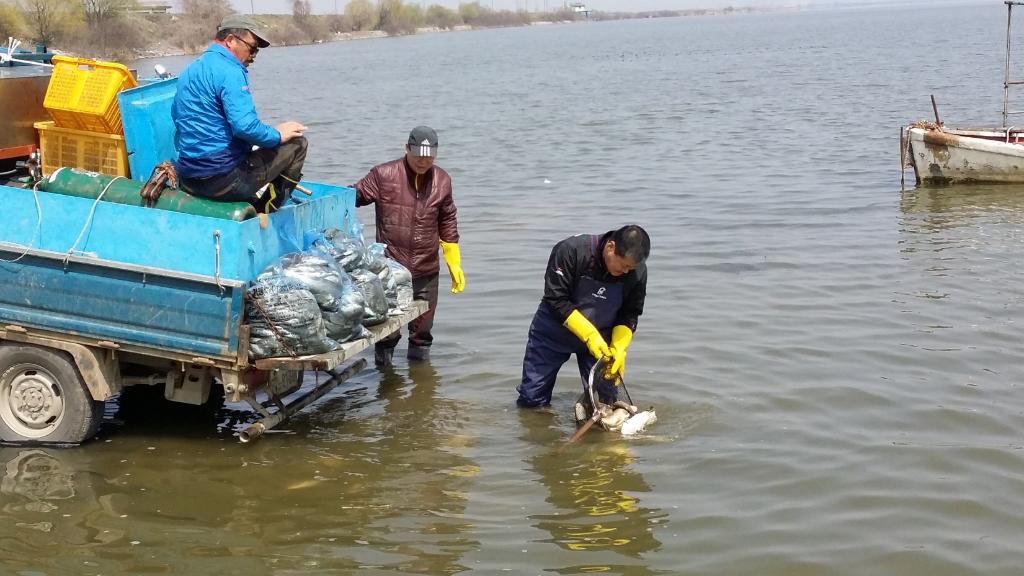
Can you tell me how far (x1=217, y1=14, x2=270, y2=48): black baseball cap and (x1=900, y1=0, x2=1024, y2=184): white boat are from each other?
11.4 meters

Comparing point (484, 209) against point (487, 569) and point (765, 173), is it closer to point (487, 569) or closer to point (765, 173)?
point (765, 173)

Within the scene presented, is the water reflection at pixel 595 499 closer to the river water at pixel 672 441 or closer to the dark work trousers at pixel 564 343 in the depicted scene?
the river water at pixel 672 441

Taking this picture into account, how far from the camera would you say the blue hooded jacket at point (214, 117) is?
561cm

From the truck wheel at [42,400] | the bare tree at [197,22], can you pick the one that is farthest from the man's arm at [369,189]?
the bare tree at [197,22]

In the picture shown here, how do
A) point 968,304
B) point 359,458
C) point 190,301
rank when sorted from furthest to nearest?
point 968,304, point 359,458, point 190,301

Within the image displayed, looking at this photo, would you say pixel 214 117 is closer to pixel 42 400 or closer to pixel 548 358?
pixel 42 400

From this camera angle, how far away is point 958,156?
14.6 meters

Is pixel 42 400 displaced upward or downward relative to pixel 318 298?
downward

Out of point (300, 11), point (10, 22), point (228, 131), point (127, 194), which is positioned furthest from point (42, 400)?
point (300, 11)

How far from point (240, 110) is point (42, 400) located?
1.99 m

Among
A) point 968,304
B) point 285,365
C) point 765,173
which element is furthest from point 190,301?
point 765,173

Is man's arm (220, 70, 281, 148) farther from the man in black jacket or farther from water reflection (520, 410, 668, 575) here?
water reflection (520, 410, 668, 575)

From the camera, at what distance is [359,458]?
6.08 metres

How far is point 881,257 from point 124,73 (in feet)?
25.3
